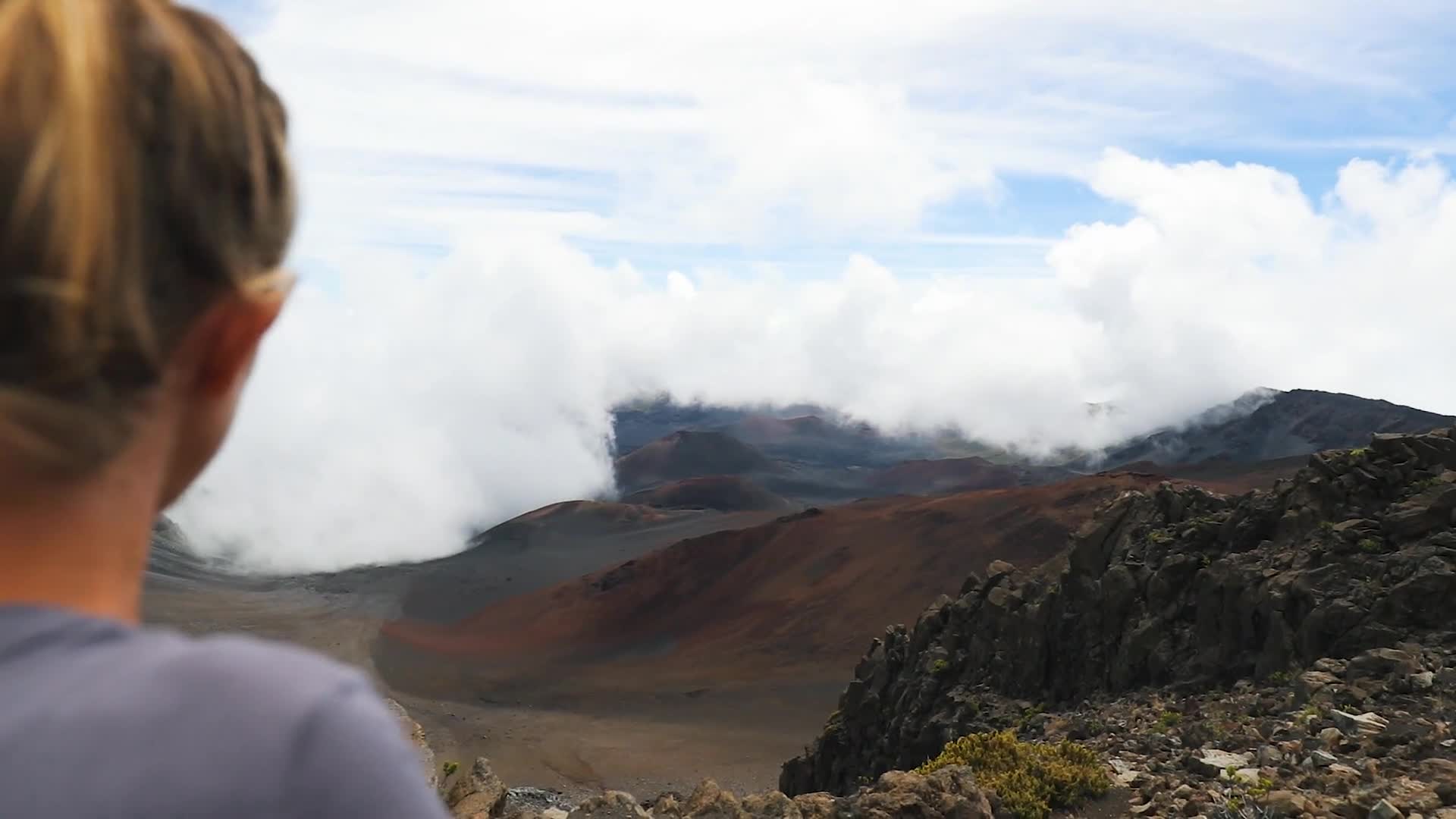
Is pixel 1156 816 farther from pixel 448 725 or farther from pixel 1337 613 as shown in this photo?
pixel 448 725

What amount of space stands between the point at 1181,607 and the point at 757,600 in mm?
40542

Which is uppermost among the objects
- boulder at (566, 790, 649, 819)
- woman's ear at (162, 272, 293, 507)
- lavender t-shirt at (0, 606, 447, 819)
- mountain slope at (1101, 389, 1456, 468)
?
mountain slope at (1101, 389, 1456, 468)

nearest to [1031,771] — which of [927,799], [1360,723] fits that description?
[927,799]

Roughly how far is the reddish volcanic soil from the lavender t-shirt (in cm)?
4449

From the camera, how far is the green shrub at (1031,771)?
894 cm

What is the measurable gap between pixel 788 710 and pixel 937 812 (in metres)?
33.5

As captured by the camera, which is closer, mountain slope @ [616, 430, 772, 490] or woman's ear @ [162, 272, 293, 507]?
woman's ear @ [162, 272, 293, 507]

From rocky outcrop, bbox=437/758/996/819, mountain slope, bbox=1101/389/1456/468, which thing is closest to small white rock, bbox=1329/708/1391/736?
rocky outcrop, bbox=437/758/996/819

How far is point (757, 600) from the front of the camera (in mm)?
56156

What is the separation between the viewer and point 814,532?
6144 cm

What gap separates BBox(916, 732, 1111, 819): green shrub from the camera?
8938 millimetres

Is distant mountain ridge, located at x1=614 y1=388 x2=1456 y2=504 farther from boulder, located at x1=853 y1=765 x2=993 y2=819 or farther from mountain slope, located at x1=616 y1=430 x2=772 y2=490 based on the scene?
boulder, located at x1=853 y1=765 x2=993 y2=819

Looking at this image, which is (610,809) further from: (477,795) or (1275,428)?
(1275,428)

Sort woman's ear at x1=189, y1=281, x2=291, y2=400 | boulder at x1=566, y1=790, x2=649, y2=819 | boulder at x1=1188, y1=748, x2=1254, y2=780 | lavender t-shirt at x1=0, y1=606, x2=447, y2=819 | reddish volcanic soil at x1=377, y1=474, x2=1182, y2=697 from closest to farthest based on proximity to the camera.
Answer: lavender t-shirt at x1=0, y1=606, x2=447, y2=819 → woman's ear at x1=189, y1=281, x2=291, y2=400 → boulder at x1=566, y1=790, x2=649, y2=819 → boulder at x1=1188, y1=748, x2=1254, y2=780 → reddish volcanic soil at x1=377, y1=474, x2=1182, y2=697
